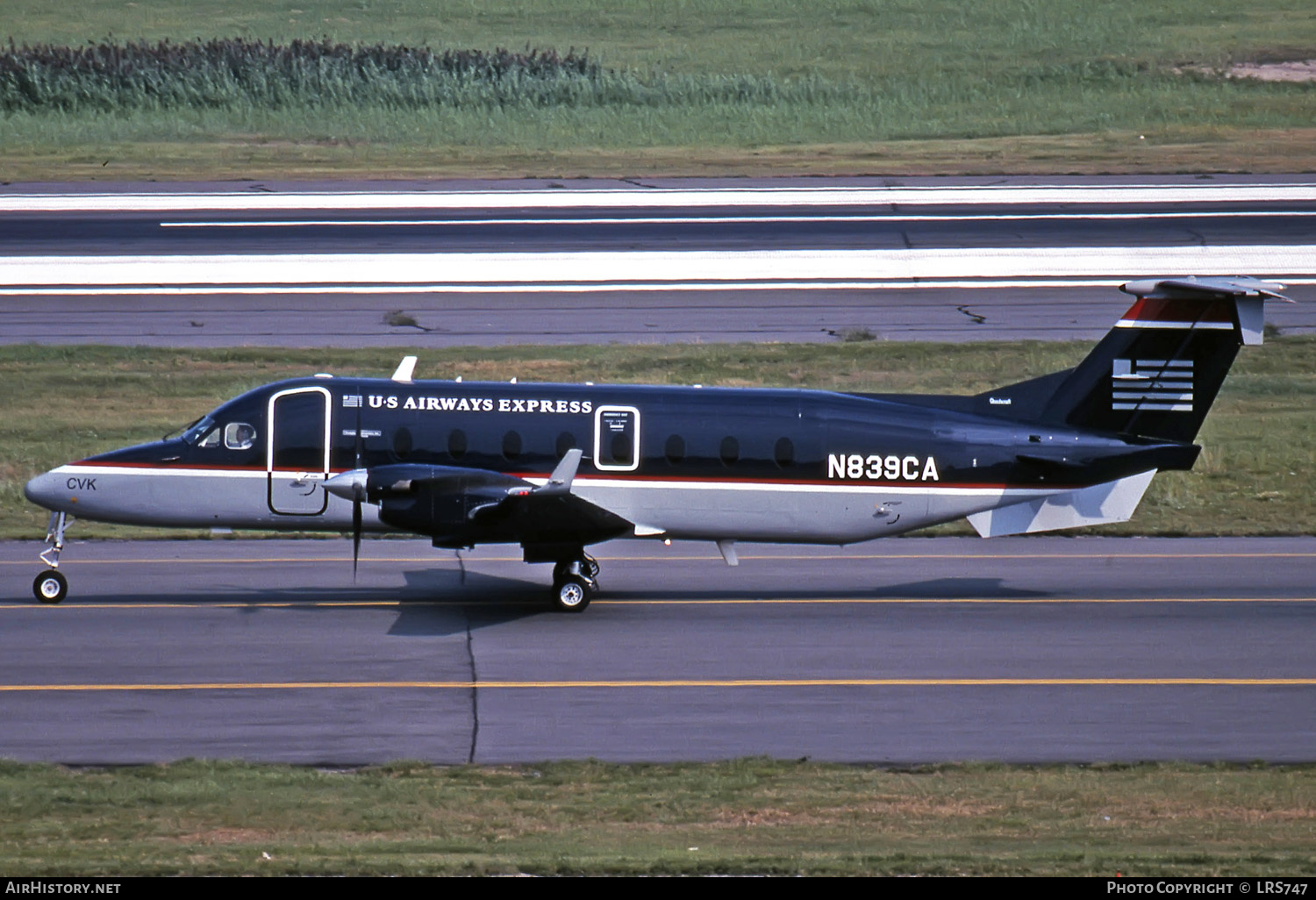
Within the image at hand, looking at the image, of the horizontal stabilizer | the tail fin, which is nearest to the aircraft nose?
the horizontal stabilizer

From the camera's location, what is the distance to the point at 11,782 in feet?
48.7

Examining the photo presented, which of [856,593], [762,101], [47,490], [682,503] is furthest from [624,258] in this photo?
[762,101]

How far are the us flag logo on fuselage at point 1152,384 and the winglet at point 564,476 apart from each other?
24.9ft

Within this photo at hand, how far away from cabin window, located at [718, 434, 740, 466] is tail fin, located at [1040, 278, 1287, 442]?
4.27m

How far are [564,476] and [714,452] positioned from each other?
105 inches

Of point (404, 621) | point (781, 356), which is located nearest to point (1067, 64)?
point (781, 356)

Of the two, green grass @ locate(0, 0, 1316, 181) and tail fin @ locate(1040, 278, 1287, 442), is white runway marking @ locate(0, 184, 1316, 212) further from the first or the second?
tail fin @ locate(1040, 278, 1287, 442)

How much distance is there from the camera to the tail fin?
21.9m

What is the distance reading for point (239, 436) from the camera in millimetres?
21703

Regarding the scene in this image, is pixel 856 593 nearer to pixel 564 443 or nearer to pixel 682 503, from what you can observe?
pixel 682 503

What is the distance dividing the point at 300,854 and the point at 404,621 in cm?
859

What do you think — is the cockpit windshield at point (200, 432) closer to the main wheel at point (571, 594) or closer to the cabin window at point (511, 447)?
the cabin window at point (511, 447)

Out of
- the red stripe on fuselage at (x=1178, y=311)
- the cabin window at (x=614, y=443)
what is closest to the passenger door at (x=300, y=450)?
the cabin window at (x=614, y=443)
